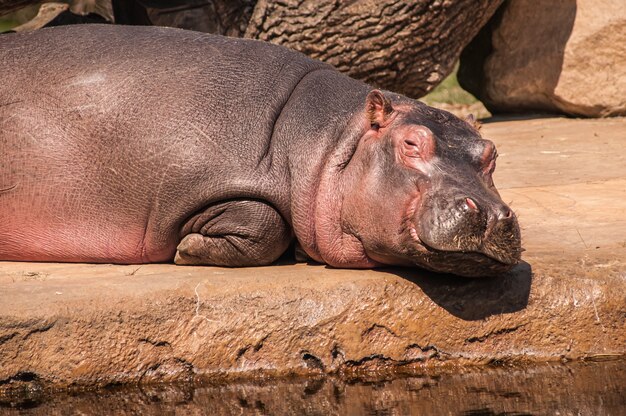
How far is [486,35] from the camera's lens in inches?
395

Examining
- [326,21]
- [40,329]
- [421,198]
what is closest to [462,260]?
[421,198]

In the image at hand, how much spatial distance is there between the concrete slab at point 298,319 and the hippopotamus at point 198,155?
0.22 meters

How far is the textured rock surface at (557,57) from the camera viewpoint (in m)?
9.27

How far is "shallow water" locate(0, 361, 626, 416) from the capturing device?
4.10 meters

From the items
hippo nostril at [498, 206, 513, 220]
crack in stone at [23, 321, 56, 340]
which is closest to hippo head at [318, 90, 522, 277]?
hippo nostril at [498, 206, 513, 220]

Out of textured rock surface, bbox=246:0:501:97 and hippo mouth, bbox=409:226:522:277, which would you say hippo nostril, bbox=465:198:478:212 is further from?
textured rock surface, bbox=246:0:501:97

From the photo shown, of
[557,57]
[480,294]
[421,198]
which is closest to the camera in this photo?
[421,198]

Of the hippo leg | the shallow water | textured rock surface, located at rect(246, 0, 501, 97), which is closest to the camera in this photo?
the shallow water

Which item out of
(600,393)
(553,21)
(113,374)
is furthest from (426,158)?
(553,21)

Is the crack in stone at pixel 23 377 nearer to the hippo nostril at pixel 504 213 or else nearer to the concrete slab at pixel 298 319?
Result: the concrete slab at pixel 298 319

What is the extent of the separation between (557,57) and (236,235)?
5.03 m

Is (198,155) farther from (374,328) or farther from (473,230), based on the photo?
(473,230)

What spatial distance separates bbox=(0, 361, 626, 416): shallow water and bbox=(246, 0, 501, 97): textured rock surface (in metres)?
4.35

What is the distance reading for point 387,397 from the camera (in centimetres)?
430
